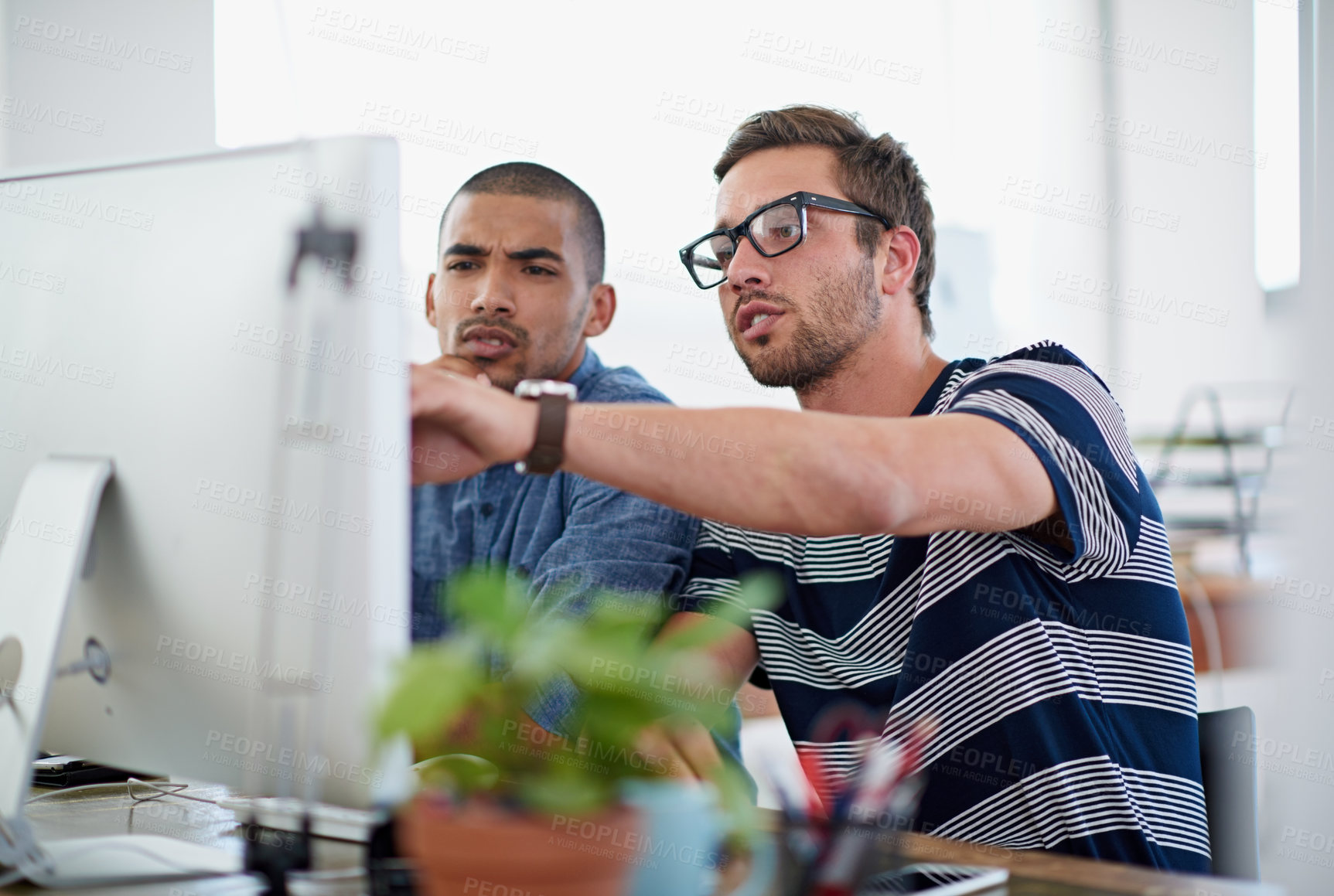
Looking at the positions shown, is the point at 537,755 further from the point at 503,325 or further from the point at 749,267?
the point at 503,325

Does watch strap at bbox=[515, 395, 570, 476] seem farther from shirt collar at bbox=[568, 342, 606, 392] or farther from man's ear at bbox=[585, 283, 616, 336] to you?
man's ear at bbox=[585, 283, 616, 336]

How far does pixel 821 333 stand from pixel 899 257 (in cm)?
22

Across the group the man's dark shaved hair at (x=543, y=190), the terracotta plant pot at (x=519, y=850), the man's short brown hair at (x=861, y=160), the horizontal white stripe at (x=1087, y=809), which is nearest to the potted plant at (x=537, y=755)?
the terracotta plant pot at (x=519, y=850)

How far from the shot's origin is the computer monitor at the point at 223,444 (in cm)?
66

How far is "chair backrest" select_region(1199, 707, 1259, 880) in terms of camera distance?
3.57 ft

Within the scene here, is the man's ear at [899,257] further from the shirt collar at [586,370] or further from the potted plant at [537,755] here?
the potted plant at [537,755]

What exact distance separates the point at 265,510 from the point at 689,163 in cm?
280

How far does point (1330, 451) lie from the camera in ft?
6.94

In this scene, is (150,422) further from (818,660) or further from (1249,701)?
(1249,701)

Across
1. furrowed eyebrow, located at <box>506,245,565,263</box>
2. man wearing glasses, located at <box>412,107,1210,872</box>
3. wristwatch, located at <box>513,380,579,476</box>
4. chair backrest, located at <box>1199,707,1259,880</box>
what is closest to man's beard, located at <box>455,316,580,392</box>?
furrowed eyebrow, located at <box>506,245,565,263</box>

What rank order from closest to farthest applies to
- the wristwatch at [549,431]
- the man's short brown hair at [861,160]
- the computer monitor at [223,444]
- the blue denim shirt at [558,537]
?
the computer monitor at [223,444]
the wristwatch at [549,431]
the blue denim shirt at [558,537]
the man's short brown hair at [861,160]

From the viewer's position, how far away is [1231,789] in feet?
3.69

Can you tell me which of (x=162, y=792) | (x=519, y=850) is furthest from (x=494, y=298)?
(x=519, y=850)

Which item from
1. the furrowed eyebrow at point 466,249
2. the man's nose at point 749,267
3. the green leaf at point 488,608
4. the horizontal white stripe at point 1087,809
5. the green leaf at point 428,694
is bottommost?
the horizontal white stripe at point 1087,809
